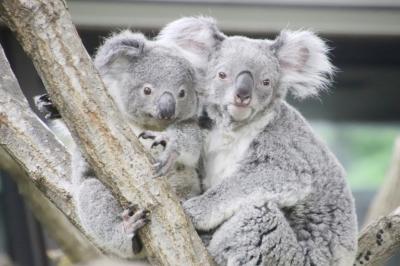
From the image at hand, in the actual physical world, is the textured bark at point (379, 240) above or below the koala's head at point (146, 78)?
below

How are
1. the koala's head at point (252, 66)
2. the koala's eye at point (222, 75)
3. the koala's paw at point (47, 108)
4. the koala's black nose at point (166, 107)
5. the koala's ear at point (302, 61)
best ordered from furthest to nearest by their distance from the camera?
1. the koala's ear at point (302, 61)
2. the koala's eye at point (222, 75)
3. the koala's head at point (252, 66)
4. the koala's black nose at point (166, 107)
5. the koala's paw at point (47, 108)

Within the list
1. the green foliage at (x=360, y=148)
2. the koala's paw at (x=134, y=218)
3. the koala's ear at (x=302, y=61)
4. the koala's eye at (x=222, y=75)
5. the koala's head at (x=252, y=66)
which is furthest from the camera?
the green foliage at (x=360, y=148)

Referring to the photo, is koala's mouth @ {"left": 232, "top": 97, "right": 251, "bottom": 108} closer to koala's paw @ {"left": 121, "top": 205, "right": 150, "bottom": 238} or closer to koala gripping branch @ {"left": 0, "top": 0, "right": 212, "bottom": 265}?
koala gripping branch @ {"left": 0, "top": 0, "right": 212, "bottom": 265}

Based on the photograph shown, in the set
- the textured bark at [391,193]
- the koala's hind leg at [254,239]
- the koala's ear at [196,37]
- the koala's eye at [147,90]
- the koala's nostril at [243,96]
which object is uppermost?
the koala's ear at [196,37]

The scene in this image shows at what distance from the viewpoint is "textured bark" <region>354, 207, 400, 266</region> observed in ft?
13.7

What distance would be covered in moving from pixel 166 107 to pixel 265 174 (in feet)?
2.07

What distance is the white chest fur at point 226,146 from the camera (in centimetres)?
414

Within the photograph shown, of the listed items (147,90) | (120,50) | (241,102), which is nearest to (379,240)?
(241,102)

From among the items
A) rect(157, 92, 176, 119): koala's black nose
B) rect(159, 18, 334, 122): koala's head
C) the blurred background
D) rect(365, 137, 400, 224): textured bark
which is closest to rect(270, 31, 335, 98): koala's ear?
rect(159, 18, 334, 122): koala's head

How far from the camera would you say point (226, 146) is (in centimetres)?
418

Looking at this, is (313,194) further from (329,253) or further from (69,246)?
(69,246)

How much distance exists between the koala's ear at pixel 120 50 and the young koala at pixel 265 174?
1.45 feet

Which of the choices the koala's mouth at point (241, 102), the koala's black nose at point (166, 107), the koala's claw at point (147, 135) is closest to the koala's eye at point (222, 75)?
the koala's mouth at point (241, 102)

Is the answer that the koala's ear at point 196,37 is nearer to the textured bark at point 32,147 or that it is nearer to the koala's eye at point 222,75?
the koala's eye at point 222,75
